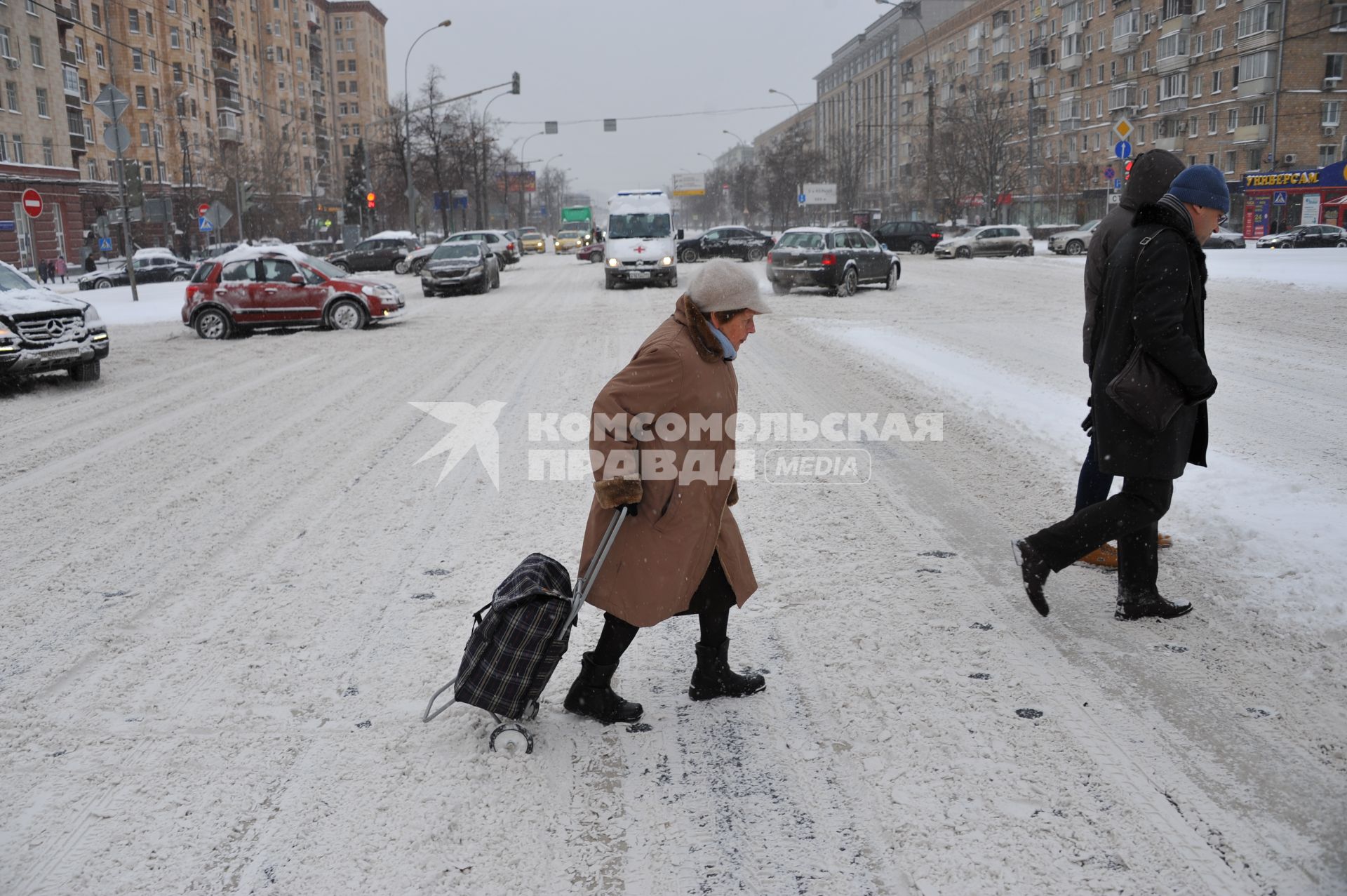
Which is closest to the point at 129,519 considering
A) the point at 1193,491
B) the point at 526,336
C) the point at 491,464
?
the point at 491,464

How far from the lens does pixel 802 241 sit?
23844mm

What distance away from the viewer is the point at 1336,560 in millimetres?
4949

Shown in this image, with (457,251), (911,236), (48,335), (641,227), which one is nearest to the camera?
(48,335)

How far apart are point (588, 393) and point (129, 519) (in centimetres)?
494

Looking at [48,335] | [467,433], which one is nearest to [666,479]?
[467,433]

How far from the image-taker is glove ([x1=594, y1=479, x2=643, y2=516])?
3236 millimetres

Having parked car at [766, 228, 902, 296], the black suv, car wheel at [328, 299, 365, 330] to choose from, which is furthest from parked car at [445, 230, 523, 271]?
car wheel at [328, 299, 365, 330]

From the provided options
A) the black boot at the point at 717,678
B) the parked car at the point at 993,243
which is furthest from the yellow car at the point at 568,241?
the black boot at the point at 717,678

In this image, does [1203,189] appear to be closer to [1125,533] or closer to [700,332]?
[1125,533]

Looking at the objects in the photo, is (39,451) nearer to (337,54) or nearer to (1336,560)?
(1336,560)

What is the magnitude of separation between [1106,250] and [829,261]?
18.5m

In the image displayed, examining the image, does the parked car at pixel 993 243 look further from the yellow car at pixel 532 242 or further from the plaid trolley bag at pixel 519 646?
the plaid trolley bag at pixel 519 646

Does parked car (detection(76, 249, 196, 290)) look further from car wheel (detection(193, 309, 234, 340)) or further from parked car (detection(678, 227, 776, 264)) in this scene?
car wheel (detection(193, 309, 234, 340))

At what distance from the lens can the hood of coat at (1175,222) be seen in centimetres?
407
